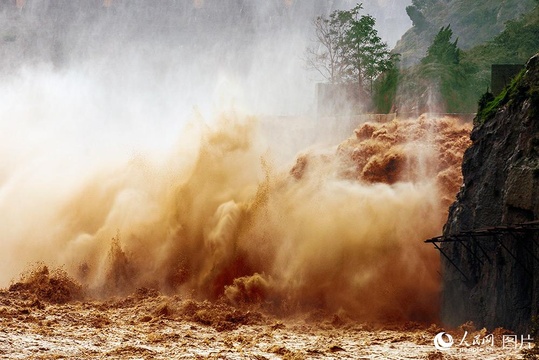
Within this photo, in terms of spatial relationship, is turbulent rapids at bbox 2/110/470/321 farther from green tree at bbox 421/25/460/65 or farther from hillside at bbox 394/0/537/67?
hillside at bbox 394/0/537/67

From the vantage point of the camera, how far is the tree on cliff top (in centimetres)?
6425

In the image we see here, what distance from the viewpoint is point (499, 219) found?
26.1 meters

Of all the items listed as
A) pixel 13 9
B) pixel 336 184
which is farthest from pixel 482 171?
pixel 13 9

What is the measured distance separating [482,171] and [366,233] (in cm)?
672

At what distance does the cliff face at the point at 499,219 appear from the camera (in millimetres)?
→ 23750

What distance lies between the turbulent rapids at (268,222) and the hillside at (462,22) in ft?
220

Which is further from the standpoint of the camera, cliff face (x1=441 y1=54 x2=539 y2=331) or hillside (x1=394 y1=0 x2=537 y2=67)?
hillside (x1=394 y1=0 x2=537 y2=67)

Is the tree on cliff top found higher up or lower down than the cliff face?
higher up

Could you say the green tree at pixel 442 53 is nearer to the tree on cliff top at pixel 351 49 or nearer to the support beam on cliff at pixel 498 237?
the tree on cliff top at pixel 351 49

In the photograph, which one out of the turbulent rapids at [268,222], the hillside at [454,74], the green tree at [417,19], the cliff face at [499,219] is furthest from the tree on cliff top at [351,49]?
the green tree at [417,19]

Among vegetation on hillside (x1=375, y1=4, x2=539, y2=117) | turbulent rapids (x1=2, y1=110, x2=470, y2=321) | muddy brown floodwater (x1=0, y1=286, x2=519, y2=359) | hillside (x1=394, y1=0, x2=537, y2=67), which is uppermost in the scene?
hillside (x1=394, y1=0, x2=537, y2=67)

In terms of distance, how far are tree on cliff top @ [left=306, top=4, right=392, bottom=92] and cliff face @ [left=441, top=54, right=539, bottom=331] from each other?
35.2 meters

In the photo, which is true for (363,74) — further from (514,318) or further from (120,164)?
(514,318)

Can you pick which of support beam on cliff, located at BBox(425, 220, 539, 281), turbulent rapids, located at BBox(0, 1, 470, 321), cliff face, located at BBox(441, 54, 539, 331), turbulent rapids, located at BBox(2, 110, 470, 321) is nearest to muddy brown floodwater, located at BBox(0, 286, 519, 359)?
cliff face, located at BBox(441, 54, 539, 331)
